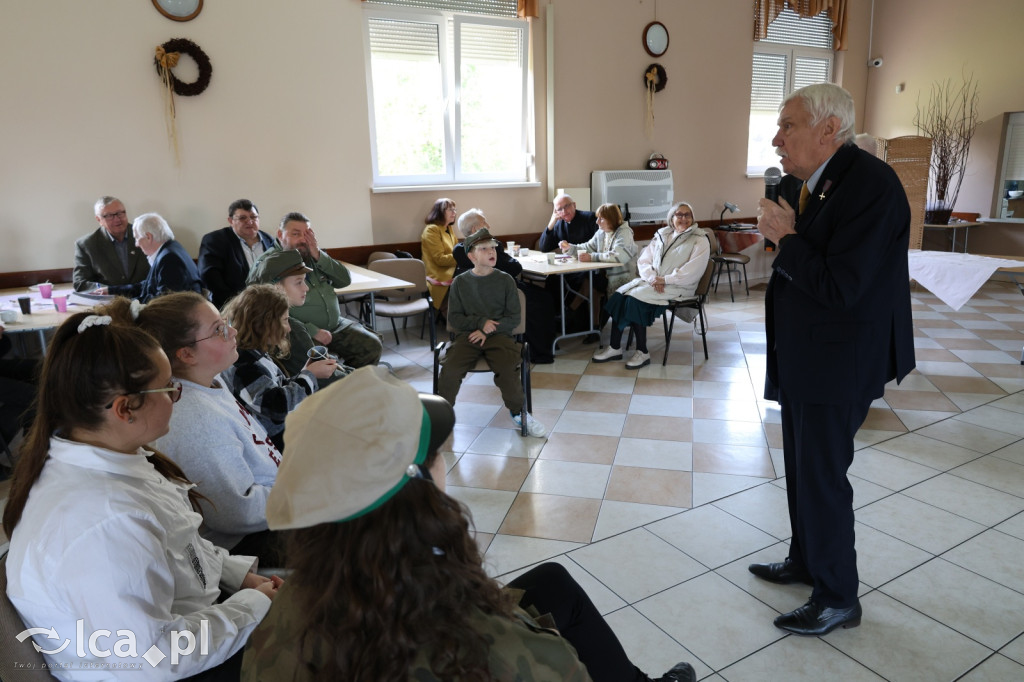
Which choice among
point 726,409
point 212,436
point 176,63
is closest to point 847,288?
point 212,436

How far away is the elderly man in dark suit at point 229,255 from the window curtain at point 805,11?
6226mm

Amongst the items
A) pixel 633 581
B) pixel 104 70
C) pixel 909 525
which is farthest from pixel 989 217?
pixel 104 70

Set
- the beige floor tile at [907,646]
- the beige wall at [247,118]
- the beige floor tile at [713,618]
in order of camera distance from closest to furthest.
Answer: the beige floor tile at [907,646] → the beige floor tile at [713,618] → the beige wall at [247,118]

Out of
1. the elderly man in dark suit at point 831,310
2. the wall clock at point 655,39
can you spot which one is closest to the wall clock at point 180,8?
the wall clock at point 655,39

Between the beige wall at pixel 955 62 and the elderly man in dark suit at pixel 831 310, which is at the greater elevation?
the beige wall at pixel 955 62

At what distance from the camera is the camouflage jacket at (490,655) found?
811mm

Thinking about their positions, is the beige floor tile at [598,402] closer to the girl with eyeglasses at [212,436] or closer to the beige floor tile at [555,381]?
the beige floor tile at [555,381]

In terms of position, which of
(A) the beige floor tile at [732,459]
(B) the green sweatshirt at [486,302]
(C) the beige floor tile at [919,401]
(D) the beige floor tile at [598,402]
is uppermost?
(B) the green sweatshirt at [486,302]

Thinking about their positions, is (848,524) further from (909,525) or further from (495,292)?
(495,292)

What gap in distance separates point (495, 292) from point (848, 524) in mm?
2258

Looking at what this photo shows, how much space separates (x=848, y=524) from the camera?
1843 mm

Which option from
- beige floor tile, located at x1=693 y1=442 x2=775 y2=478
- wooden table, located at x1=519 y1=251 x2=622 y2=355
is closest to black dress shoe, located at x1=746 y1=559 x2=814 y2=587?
beige floor tile, located at x1=693 y1=442 x2=775 y2=478

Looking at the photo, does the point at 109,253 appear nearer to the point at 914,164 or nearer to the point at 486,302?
the point at 486,302

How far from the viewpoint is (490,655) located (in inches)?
32.3
